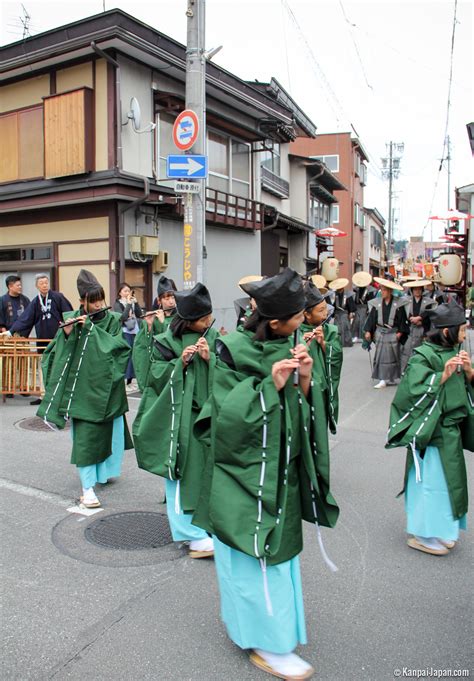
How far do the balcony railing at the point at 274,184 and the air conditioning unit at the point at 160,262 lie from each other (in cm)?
733

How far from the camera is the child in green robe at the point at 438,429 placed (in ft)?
13.5

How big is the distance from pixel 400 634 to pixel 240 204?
15.5m

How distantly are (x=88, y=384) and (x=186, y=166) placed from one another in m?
4.57

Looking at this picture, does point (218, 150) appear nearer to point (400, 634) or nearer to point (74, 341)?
point (74, 341)

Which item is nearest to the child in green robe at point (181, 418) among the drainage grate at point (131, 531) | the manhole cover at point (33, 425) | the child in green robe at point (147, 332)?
the drainage grate at point (131, 531)

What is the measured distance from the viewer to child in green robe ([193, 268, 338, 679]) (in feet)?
8.91

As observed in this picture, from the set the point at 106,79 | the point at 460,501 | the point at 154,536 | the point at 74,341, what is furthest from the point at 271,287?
the point at 106,79

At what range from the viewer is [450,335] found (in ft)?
13.7

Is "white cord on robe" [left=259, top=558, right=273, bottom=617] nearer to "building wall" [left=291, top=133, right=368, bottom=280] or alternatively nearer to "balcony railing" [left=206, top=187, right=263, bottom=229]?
"balcony railing" [left=206, top=187, right=263, bottom=229]

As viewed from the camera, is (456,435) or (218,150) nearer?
(456,435)

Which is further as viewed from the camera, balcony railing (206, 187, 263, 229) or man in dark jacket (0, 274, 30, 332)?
balcony railing (206, 187, 263, 229)

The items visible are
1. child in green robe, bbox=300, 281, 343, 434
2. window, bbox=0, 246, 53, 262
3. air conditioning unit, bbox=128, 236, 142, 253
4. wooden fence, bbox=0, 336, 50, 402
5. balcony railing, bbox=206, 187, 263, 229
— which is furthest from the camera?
balcony railing, bbox=206, 187, 263, 229

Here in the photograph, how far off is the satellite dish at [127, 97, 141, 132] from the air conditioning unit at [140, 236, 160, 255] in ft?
7.48

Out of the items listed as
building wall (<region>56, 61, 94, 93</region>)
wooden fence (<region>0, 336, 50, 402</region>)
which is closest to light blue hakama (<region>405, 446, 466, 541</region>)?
wooden fence (<region>0, 336, 50, 402</region>)
